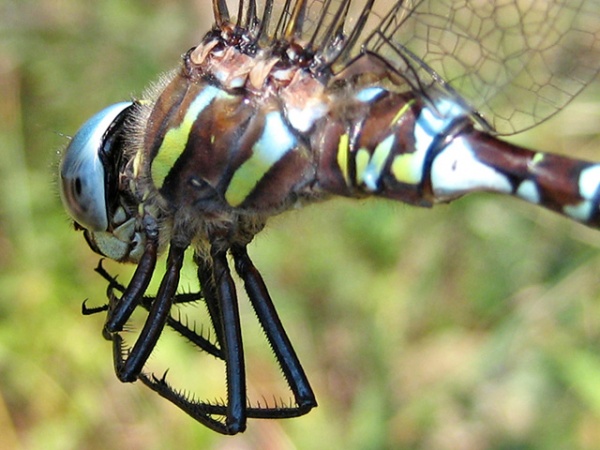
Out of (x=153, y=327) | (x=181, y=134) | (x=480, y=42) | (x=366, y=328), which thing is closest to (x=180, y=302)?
(x=153, y=327)

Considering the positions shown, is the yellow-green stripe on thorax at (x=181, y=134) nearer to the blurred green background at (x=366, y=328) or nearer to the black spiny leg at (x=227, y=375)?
the black spiny leg at (x=227, y=375)

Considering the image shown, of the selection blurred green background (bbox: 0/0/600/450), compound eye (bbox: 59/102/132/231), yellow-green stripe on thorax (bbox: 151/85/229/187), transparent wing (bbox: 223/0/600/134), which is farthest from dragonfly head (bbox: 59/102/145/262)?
blurred green background (bbox: 0/0/600/450)

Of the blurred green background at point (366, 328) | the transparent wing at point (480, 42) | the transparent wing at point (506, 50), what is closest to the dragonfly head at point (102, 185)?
the transparent wing at point (480, 42)

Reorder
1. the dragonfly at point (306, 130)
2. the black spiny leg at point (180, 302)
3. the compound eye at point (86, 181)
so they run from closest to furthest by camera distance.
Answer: the dragonfly at point (306, 130), the compound eye at point (86, 181), the black spiny leg at point (180, 302)

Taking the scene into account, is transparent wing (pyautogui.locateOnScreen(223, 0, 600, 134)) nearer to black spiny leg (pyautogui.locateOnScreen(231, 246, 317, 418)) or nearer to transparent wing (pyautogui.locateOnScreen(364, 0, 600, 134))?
transparent wing (pyautogui.locateOnScreen(364, 0, 600, 134))

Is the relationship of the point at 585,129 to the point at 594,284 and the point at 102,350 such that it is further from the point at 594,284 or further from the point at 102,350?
the point at 102,350

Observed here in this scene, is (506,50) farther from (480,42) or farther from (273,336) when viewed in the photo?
(273,336)

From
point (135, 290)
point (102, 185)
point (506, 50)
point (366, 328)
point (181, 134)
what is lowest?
point (366, 328)

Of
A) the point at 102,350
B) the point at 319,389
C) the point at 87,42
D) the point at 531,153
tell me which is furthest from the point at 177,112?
the point at 87,42
